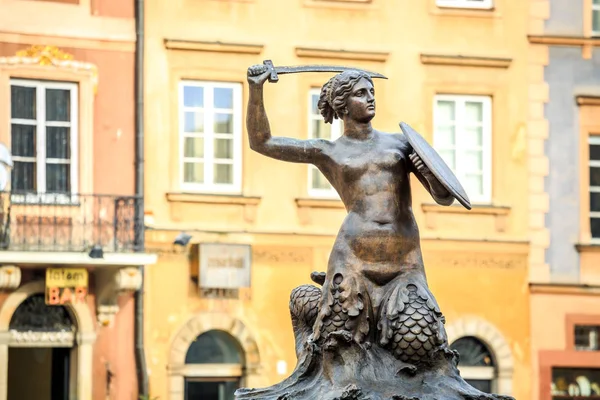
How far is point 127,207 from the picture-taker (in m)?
28.5

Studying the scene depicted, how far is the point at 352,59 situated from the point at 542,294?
4497mm

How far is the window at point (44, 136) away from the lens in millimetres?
28594

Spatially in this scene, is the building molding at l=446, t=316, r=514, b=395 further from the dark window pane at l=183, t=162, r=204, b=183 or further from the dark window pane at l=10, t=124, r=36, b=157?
the dark window pane at l=10, t=124, r=36, b=157

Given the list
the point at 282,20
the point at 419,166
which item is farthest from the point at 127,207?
the point at 419,166

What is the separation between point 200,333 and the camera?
29.4 metres

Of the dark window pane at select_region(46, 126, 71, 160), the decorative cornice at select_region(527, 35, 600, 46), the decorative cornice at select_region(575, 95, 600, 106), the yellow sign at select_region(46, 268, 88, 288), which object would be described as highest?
the decorative cornice at select_region(527, 35, 600, 46)

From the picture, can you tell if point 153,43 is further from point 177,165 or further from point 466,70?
point 466,70

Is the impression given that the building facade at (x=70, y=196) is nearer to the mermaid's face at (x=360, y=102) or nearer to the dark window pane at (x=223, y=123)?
the dark window pane at (x=223, y=123)

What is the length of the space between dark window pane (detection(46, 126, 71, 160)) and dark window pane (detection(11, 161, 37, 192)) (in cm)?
30

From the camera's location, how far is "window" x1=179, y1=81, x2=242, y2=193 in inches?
1161

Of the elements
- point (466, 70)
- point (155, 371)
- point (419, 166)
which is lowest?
point (155, 371)

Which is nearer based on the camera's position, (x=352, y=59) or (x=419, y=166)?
(x=419, y=166)

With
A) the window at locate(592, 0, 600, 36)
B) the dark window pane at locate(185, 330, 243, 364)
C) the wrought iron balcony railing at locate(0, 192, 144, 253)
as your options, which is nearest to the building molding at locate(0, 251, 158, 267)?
the wrought iron balcony railing at locate(0, 192, 144, 253)

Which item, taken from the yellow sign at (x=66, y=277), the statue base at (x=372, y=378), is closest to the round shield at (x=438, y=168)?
the statue base at (x=372, y=378)
